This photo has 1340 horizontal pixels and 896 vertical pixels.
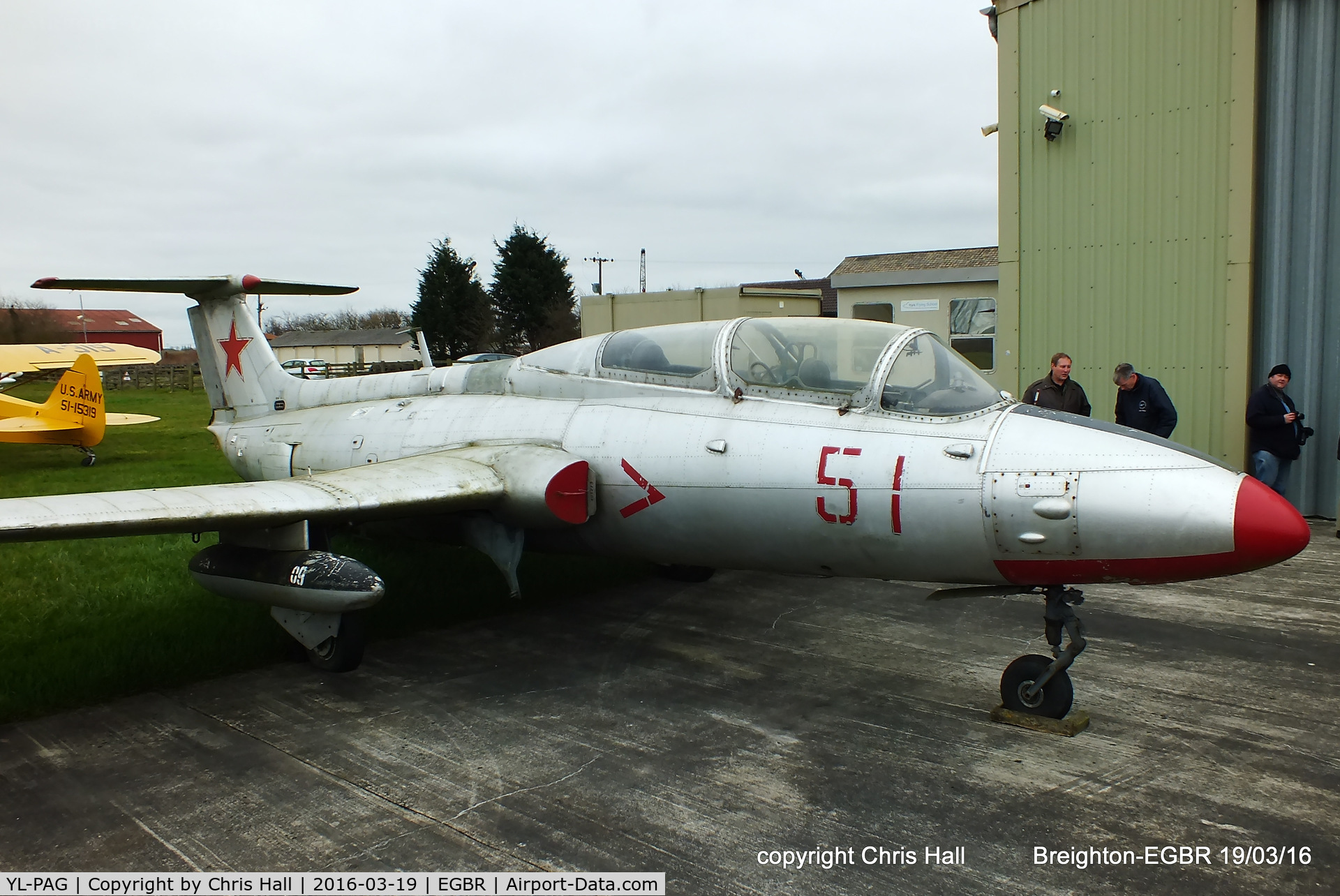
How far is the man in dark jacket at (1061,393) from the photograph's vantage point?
923cm

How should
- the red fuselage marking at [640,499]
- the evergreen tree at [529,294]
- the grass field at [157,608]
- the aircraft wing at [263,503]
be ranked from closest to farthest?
the aircraft wing at [263,503] < the red fuselage marking at [640,499] < the grass field at [157,608] < the evergreen tree at [529,294]

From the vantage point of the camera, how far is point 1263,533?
4344mm

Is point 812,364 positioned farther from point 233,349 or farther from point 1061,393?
point 233,349

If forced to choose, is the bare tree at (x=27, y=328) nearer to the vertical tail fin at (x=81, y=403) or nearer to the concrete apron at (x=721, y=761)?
the vertical tail fin at (x=81, y=403)

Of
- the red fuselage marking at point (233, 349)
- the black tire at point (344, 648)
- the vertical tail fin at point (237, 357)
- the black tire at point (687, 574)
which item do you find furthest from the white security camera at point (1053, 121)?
the black tire at point (344, 648)

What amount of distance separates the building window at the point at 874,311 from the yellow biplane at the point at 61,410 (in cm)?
1615

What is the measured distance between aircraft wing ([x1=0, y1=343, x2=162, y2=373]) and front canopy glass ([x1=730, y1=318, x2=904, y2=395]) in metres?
17.4

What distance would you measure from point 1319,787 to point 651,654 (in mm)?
3967

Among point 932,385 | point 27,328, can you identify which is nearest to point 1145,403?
point 932,385

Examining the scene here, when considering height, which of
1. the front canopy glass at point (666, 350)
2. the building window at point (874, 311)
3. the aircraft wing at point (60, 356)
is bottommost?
the front canopy glass at point (666, 350)

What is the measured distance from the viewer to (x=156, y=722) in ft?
17.9

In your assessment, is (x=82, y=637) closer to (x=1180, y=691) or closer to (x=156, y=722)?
(x=156, y=722)

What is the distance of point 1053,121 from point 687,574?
790 centimetres

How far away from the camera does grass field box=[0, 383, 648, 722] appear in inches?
240
